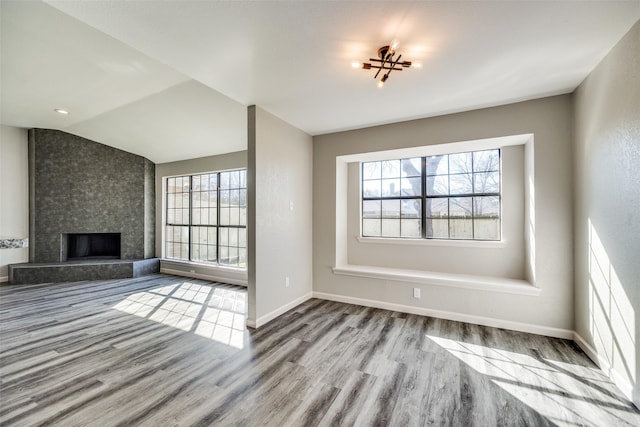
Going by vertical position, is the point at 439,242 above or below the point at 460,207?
below

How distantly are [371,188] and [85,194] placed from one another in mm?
5940

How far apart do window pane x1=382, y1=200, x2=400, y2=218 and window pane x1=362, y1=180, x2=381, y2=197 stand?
0.20m

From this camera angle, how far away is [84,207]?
5.34 m

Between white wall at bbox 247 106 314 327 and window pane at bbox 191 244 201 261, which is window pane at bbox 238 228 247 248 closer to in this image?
window pane at bbox 191 244 201 261

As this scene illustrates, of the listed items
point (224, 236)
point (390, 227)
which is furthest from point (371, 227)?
point (224, 236)

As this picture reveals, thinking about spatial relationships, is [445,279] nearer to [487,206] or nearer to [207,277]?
[487,206]

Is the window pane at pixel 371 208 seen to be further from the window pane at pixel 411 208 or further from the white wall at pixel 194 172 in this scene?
the white wall at pixel 194 172

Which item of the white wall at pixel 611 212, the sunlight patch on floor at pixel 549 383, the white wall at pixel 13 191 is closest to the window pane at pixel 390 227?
the sunlight patch on floor at pixel 549 383

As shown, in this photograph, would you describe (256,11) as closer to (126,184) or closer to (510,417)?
(510,417)

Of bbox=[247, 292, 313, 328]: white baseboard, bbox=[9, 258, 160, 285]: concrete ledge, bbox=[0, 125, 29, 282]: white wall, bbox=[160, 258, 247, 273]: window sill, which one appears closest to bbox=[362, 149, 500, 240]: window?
bbox=[247, 292, 313, 328]: white baseboard

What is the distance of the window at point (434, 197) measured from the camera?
135 inches

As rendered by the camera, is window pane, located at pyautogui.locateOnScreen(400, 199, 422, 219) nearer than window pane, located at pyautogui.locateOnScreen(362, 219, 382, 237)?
Yes

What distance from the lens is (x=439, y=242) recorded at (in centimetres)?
355

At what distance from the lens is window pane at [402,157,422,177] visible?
12.6 feet
